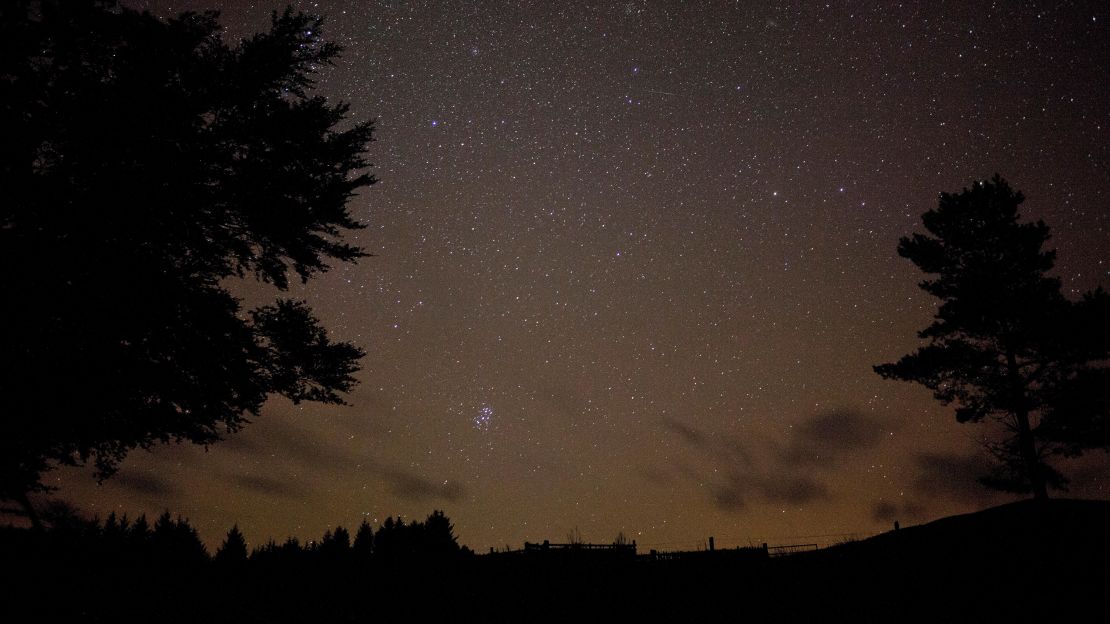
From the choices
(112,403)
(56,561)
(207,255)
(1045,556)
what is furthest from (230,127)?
(1045,556)

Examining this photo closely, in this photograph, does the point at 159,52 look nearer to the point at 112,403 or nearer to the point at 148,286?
the point at 148,286

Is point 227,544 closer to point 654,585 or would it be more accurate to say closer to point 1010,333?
point 654,585

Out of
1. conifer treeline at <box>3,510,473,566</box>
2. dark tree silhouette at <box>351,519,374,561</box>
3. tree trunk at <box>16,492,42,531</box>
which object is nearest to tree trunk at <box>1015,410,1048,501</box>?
conifer treeline at <box>3,510,473,566</box>

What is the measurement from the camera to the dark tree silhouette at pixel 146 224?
8.32 meters

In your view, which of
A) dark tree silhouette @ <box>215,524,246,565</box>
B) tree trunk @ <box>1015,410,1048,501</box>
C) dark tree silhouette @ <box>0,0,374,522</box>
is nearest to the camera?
dark tree silhouette @ <box>0,0,374,522</box>

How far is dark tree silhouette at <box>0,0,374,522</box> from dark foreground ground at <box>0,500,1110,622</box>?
2.52 metres

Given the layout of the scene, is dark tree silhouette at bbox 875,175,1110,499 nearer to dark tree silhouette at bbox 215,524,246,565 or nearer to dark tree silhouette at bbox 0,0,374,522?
dark tree silhouette at bbox 0,0,374,522

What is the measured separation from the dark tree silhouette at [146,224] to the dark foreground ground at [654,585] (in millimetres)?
2520

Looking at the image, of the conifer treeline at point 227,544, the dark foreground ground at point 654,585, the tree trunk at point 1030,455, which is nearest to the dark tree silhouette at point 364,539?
the conifer treeline at point 227,544

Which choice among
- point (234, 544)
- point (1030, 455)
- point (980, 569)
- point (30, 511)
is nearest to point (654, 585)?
point (980, 569)

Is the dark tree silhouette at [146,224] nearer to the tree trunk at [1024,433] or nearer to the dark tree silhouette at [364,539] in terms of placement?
the tree trunk at [1024,433]

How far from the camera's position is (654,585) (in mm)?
13047

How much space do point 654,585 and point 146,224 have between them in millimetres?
12177

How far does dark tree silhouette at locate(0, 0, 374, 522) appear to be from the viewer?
8320mm
